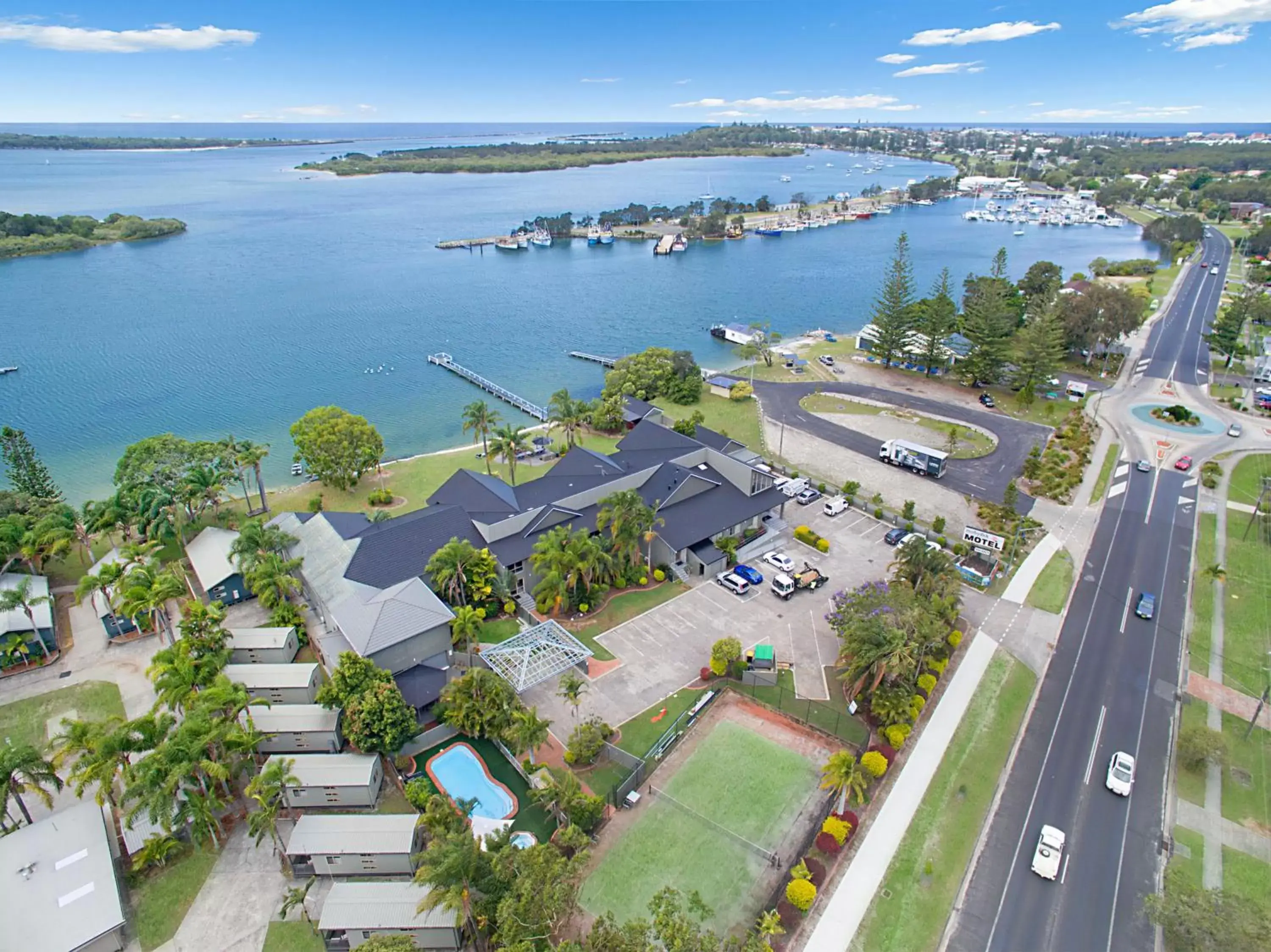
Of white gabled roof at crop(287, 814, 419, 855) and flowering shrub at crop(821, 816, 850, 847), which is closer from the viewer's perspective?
white gabled roof at crop(287, 814, 419, 855)

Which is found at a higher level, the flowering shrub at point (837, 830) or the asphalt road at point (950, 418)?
the flowering shrub at point (837, 830)

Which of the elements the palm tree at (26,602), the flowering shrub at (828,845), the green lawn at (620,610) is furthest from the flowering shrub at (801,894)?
the palm tree at (26,602)

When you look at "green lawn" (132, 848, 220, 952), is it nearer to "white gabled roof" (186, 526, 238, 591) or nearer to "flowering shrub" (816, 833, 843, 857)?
"white gabled roof" (186, 526, 238, 591)

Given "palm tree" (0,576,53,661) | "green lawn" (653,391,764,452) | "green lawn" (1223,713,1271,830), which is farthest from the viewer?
"green lawn" (653,391,764,452)

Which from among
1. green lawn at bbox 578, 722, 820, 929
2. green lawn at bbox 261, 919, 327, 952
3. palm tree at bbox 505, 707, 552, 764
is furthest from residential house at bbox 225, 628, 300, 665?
green lawn at bbox 578, 722, 820, 929

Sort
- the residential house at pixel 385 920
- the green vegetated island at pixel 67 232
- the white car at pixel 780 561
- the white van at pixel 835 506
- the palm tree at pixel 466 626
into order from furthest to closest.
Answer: the green vegetated island at pixel 67 232, the white van at pixel 835 506, the white car at pixel 780 561, the palm tree at pixel 466 626, the residential house at pixel 385 920

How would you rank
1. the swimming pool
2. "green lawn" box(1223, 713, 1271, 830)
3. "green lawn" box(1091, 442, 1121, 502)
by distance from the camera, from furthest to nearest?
1. "green lawn" box(1091, 442, 1121, 502)
2. the swimming pool
3. "green lawn" box(1223, 713, 1271, 830)

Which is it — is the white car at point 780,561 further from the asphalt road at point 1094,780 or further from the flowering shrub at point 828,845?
the flowering shrub at point 828,845
